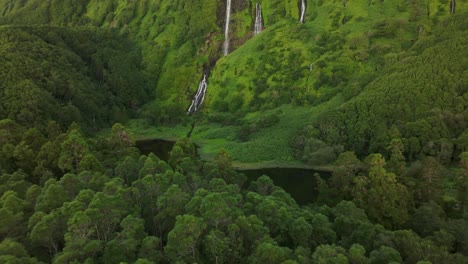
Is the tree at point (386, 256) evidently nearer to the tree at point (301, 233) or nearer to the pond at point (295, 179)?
the tree at point (301, 233)

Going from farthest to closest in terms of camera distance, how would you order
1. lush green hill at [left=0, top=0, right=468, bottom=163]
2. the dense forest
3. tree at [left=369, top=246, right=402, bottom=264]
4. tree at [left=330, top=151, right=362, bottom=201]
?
lush green hill at [left=0, top=0, right=468, bottom=163]
tree at [left=330, top=151, right=362, bottom=201]
the dense forest
tree at [left=369, top=246, right=402, bottom=264]

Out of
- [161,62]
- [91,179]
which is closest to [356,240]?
[91,179]

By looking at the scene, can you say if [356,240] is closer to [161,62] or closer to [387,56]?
[387,56]

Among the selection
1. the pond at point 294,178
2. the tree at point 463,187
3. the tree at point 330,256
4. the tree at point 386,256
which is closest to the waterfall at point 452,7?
the pond at point 294,178

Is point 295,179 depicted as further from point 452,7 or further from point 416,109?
point 452,7

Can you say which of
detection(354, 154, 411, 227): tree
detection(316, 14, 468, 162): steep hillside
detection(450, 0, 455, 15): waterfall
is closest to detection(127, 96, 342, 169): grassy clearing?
detection(316, 14, 468, 162): steep hillside

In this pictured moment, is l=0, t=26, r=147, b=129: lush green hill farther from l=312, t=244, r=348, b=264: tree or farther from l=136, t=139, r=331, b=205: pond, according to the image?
l=312, t=244, r=348, b=264: tree

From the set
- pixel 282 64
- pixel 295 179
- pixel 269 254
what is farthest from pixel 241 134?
pixel 269 254
